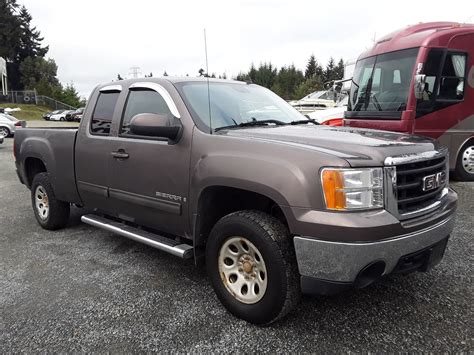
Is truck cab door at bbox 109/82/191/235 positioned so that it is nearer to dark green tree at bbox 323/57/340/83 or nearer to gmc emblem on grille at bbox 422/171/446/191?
gmc emblem on grille at bbox 422/171/446/191

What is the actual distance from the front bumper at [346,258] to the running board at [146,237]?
1.12 m

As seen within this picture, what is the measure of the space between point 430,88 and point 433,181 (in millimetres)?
5481

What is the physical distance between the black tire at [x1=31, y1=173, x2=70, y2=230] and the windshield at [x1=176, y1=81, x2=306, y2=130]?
95.7 inches

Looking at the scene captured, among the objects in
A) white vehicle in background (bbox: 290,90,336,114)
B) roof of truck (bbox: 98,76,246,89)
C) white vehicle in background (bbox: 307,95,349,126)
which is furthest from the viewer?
white vehicle in background (bbox: 290,90,336,114)

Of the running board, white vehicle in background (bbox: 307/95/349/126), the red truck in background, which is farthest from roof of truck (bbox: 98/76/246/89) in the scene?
white vehicle in background (bbox: 307/95/349/126)

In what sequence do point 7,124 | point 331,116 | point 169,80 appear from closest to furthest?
point 169,80 < point 331,116 < point 7,124

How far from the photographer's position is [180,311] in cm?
314

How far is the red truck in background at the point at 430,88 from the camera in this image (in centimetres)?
759

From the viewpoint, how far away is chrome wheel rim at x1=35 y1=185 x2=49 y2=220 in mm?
5230

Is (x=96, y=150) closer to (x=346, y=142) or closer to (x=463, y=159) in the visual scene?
(x=346, y=142)

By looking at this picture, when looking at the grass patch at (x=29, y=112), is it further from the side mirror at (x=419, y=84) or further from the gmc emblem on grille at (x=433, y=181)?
the gmc emblem on grille at (x=433, y=181)

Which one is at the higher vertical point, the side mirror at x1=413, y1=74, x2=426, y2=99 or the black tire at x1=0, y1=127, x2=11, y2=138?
the side mirror at x1=413, y1=74, x2=426, y2=99

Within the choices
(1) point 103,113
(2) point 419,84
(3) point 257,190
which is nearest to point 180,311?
(3) point 257,190

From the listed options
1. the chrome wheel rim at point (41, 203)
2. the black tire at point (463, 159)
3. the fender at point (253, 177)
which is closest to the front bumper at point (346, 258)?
the fender at point (253, 177)
